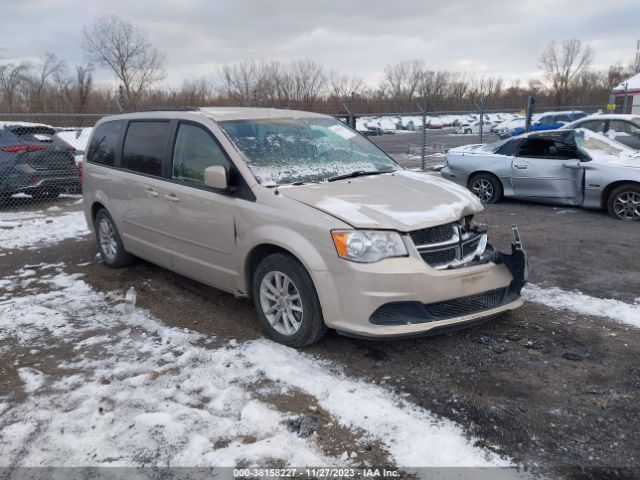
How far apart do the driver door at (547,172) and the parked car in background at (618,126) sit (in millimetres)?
2994

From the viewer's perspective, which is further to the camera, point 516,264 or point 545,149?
point 545,149

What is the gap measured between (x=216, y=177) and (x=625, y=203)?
6.84 meters

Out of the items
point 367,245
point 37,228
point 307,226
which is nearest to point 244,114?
point 307,226

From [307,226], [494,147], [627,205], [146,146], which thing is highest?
[146,146]

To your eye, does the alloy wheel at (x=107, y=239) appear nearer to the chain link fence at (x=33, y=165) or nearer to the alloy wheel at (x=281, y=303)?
the alloy wheel at (x=281, y=303)

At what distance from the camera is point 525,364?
3.69 metres

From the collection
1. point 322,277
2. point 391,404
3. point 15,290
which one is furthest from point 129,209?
A: point 391,404

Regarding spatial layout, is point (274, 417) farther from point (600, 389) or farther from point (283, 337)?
point (600, 389)

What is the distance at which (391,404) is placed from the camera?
3.21 m

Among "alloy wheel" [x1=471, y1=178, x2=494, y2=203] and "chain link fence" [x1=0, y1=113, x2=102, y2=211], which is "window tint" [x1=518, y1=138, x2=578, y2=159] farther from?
"chain link fence" [x1=0, y1=113, x2=102, y2=211]

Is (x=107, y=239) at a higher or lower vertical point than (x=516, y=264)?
lower

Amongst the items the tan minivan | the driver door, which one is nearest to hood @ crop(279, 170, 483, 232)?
the tan minivan

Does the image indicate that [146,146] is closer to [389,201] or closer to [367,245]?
[389,201]

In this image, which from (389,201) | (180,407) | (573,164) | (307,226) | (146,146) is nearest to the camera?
(180,407)
